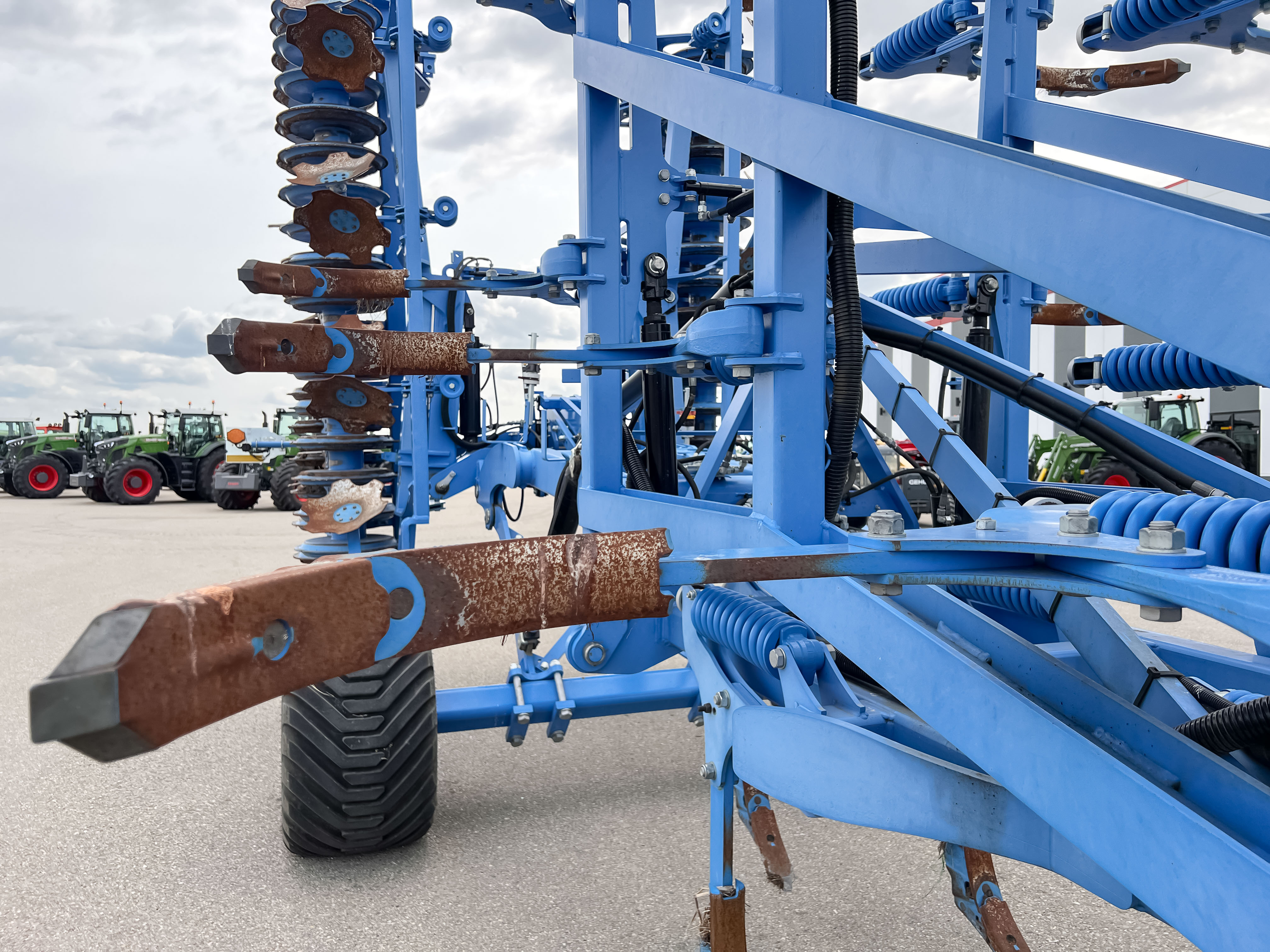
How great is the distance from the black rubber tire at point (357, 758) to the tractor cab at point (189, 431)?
16830mm

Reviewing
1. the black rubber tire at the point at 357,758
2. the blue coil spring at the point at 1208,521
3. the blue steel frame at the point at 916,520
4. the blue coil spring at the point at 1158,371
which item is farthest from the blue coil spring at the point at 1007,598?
the black rubber tire at the point at 357,758

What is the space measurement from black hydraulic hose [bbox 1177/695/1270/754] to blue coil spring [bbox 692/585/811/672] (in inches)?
26.2

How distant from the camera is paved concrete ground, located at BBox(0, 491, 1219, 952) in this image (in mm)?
2371

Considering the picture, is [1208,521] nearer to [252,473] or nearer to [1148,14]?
[1148,14]

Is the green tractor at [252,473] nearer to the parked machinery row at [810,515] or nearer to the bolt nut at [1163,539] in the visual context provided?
the parked machinery row at [810,515]

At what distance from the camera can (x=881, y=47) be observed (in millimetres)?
4391

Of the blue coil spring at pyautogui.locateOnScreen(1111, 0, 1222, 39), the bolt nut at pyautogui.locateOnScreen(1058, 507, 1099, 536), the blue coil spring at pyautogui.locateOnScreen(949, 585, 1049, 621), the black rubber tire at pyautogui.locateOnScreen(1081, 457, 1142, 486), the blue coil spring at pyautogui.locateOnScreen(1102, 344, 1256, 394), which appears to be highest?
the blue coil spring at pyautogui.locateOnScreen(1111, 0, 1222, 39)

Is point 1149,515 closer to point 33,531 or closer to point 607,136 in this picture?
point 607,136

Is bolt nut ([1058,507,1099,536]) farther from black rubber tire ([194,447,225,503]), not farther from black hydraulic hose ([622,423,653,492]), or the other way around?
black rubber tire ([194,447,225,503])

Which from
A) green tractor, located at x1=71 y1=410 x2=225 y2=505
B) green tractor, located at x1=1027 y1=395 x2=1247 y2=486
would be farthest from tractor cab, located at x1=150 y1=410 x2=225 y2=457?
green tractor, located at x1=1027 y1=395 x2=1247 y2=486

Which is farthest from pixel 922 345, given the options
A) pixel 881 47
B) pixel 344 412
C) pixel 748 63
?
pixel 748 63

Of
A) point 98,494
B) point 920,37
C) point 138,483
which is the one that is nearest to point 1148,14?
point 920,37

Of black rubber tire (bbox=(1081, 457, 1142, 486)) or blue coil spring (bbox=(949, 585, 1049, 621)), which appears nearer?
blue coil spring (bbox=(949, 585, 1049, 621))

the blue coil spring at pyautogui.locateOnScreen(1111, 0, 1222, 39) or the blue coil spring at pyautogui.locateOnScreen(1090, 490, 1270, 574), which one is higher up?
the blue coil spring at pyautogui.locateOnScreen(1111, 0, 1222, 39)
